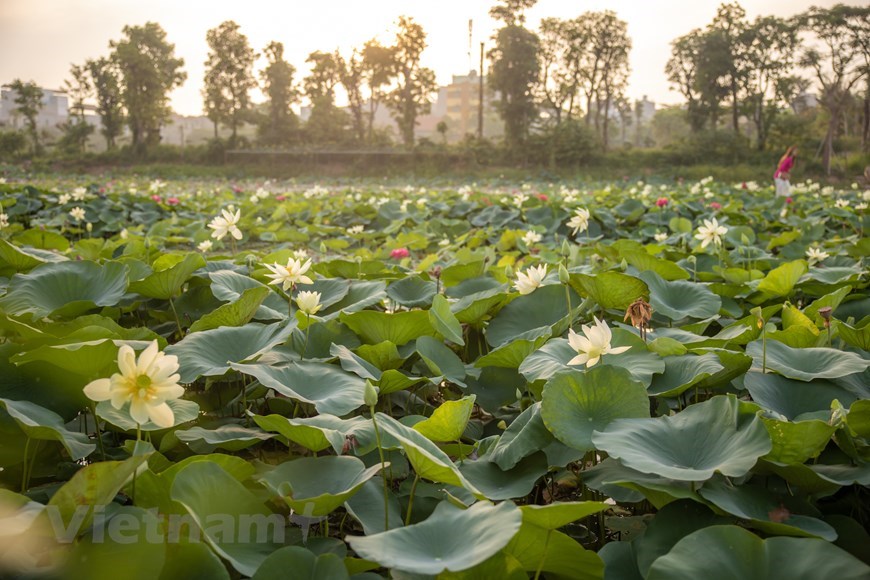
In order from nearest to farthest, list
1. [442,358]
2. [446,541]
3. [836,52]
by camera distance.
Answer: [446,541]
[442,358]
[836,52]

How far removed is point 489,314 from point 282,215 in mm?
4259

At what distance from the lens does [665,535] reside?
81cm

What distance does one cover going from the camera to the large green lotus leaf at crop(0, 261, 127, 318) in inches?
57.4

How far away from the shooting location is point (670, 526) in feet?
2.67

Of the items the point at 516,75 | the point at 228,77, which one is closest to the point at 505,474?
the point at 516,75

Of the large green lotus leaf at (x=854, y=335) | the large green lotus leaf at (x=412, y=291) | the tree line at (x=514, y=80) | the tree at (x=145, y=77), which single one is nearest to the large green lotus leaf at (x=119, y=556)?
the large green lotus leaf at (x=412, y=291)

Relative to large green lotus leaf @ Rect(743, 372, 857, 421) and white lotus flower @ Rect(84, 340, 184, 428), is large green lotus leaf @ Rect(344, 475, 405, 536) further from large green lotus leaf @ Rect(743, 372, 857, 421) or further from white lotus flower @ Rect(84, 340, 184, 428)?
large green lotus leaf @ Rect(743, 372, 857, 421)

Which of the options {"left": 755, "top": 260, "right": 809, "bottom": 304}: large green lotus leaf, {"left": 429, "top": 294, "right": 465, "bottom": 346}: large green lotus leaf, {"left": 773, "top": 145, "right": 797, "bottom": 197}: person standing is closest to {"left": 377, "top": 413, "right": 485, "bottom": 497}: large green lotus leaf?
{"left": 429, "top": 294, "right": 465, "bottom": 346}: large green lotus leaf

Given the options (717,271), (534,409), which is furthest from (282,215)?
(534,409)

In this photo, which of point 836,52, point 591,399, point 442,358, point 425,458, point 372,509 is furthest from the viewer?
point 836,52

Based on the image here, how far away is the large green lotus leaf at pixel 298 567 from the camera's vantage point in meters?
0.70

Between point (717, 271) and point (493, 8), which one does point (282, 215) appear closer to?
point (717, 271)

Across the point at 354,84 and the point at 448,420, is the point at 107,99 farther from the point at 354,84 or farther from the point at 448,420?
the point at 448,420

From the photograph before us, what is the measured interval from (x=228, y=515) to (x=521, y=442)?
0.43 meters
